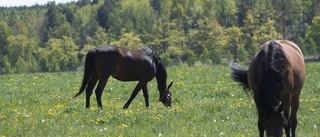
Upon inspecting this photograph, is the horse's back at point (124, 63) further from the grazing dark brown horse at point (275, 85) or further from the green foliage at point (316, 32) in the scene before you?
the green foliage at point (316, 32)

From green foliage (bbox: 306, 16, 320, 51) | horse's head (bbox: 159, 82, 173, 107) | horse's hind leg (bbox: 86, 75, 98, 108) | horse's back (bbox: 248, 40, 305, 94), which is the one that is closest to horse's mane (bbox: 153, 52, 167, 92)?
horse's head (bbox: 159, 82, 173, 107)

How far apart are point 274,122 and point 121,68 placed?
5.63 metres

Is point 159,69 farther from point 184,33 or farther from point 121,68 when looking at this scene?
point 184,33

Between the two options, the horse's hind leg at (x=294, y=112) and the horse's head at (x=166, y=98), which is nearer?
the horse's hind leg at (x=294, y=112)

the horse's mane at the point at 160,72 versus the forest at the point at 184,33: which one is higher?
the horse's mane at the point at 160,72

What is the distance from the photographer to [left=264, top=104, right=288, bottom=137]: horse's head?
162 inches

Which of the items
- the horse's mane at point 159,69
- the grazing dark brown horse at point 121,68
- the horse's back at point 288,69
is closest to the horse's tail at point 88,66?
the grazing dark brown horse at point 121,68

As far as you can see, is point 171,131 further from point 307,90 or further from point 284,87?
point 307,90

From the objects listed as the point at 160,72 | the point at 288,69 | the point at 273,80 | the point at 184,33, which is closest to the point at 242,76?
the point at 288,69

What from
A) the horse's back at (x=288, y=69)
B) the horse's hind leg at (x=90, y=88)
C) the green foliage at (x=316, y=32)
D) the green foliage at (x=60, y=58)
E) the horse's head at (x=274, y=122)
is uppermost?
the horse's back at (x=288, y=69)

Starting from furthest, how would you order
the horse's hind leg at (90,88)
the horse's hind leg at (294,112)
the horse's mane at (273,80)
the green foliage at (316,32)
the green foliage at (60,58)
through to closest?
the green foliage at (60,58), the green foliage at (316,32), the horse's hind leg at (90,88), the horse's hind leg at (294,112), the horse's mane at (273,80)

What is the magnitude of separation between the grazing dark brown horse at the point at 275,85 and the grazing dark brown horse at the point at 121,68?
4.40 m

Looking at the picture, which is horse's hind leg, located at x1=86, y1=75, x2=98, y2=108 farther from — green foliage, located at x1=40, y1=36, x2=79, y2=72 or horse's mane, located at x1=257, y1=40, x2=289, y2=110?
green foliage, located at x1=40, y1=36, x2=79, y2=72

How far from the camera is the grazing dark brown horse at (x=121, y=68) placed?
858 centimetres
